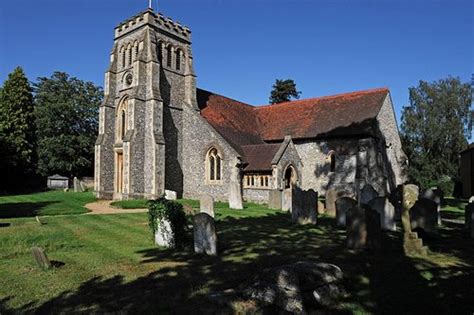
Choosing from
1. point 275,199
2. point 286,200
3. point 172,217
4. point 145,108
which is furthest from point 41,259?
point 145,108

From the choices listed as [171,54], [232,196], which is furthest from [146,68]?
[232,196]

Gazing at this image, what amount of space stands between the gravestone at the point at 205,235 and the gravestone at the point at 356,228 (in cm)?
354

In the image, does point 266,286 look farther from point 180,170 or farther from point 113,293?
point 180,170

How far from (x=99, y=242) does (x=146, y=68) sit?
16.6m

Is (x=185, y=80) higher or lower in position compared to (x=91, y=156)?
higher

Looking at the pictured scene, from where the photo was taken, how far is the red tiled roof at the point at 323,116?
2516 centimetres

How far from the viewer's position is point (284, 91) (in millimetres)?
52969

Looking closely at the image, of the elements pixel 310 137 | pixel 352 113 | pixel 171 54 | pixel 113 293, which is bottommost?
pixel 113 293

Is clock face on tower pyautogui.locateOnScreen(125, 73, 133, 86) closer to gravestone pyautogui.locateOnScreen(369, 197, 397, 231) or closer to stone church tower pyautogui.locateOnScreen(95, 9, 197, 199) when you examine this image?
stone church tower pyautogui.locateOnScreen(95, 9, 197, 199)

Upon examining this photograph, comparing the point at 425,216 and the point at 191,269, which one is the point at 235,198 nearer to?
the point at 425,216

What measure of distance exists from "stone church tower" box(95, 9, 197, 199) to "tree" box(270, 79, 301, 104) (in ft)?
89.2

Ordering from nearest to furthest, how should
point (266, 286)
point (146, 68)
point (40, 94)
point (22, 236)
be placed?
point (266, 286) < point (22, 236) < point (146, 68) < point (40, 94)

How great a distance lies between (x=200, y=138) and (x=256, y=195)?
18.7 feet

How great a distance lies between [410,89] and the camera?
36.1 metres
